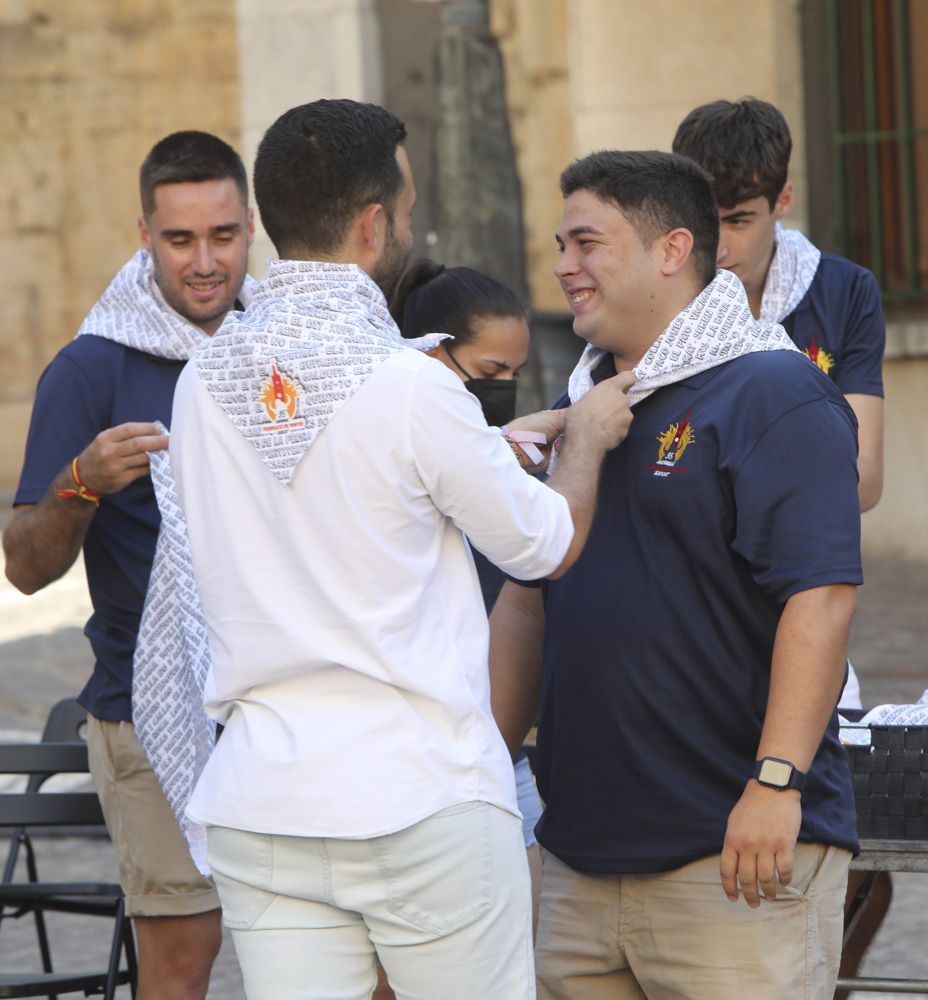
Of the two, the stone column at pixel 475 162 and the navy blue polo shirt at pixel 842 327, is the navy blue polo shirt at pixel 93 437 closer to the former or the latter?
the navy blue polo shirt at pixel 842 327

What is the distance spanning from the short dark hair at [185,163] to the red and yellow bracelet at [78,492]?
77 cm

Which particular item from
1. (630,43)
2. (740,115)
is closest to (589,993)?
(740,115)

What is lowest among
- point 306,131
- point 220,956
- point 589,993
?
point 220,956

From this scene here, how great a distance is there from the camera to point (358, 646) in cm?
254

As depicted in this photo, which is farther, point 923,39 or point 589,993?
point 923,39

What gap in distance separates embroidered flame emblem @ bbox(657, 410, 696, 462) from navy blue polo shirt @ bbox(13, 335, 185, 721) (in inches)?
51.5

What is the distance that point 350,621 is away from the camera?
253cm

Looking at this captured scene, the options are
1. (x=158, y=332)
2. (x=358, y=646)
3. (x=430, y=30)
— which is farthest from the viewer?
(x=430, y=30)

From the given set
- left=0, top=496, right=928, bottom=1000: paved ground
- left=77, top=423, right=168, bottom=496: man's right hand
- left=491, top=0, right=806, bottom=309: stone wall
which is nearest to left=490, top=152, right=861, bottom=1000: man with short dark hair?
left=77, top=423, right=168, bottom=496: man's right hand

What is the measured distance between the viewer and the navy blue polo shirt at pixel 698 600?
9.27 ft

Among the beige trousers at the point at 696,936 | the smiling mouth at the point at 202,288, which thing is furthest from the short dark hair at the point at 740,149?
the beige trousers at the point at 696,936

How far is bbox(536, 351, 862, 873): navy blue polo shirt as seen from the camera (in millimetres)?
2826

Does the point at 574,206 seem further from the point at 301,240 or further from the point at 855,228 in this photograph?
the point at 855,228

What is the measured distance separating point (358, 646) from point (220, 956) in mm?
2811
